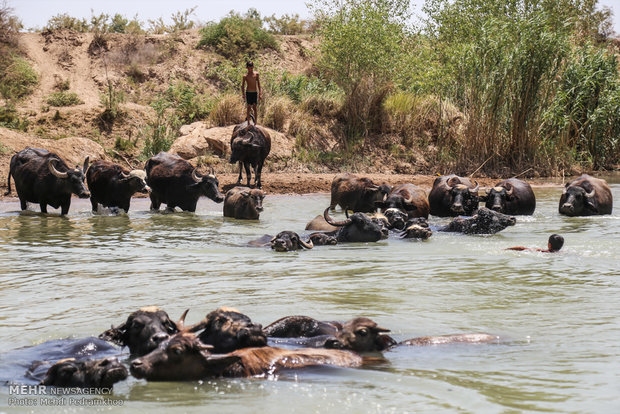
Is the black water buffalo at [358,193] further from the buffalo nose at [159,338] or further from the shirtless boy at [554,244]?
the buffalo nose at [159,338]

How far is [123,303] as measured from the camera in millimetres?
6668

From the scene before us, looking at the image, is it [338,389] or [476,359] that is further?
[476,359]

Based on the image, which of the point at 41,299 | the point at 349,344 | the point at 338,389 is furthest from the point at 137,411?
the point at 41,299

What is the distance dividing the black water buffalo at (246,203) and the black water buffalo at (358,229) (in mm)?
3346

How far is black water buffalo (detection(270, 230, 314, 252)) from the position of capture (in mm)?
9414

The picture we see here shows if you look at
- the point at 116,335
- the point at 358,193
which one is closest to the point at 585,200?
the point at 358,193

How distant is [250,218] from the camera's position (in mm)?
13641

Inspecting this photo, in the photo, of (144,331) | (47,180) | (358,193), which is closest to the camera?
(144,331)

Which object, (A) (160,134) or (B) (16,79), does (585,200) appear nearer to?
(A) (160,134)

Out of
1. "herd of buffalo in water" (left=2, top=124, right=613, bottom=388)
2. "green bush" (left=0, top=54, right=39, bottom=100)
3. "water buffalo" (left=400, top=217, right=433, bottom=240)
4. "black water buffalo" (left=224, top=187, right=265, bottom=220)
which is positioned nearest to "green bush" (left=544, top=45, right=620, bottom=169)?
"herd of buffalo in water" (left=2, top=124, right=613, bottom=388)

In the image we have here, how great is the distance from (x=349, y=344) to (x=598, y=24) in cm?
5137

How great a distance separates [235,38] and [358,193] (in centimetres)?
2689

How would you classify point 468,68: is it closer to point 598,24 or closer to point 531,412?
point 531,412

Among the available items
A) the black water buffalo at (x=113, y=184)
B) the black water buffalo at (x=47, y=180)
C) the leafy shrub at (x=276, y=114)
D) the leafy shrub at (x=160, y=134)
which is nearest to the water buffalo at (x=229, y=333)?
the black water buffalo at (x=47, y=180)
